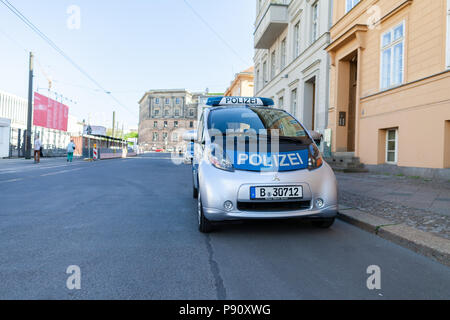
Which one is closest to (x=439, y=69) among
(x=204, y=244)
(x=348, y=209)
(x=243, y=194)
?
(x=348, y=209)

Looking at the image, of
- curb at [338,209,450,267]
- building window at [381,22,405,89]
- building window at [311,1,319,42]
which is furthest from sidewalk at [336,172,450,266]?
building window at [311,1,319,42]

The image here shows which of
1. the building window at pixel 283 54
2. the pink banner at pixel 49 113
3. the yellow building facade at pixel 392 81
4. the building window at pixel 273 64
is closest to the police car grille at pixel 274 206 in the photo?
the yellow building facade at pixel 392 81

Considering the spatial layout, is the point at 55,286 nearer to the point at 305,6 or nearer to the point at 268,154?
the point at 268,154

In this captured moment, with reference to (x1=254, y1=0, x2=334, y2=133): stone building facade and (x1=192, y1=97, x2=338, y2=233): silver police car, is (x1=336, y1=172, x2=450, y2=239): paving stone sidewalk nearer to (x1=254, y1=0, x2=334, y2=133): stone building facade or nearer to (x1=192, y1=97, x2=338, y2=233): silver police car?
(x1=192, y1=97, x2=338, y2=233): silver police car

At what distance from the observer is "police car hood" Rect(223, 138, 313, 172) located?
3684 millimetres

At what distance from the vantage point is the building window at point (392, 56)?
32.6ft

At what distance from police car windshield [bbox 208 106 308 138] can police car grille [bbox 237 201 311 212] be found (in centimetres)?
94

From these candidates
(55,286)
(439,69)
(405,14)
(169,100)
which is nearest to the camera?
(55,286)

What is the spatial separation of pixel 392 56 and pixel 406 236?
862 centimetres

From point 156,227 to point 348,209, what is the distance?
286 cm

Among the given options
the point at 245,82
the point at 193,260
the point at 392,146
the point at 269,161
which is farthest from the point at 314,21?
the point at 245,82

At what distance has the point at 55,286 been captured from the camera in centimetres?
238

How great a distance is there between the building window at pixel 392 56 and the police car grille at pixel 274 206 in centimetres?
809

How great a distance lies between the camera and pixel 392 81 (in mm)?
10297
